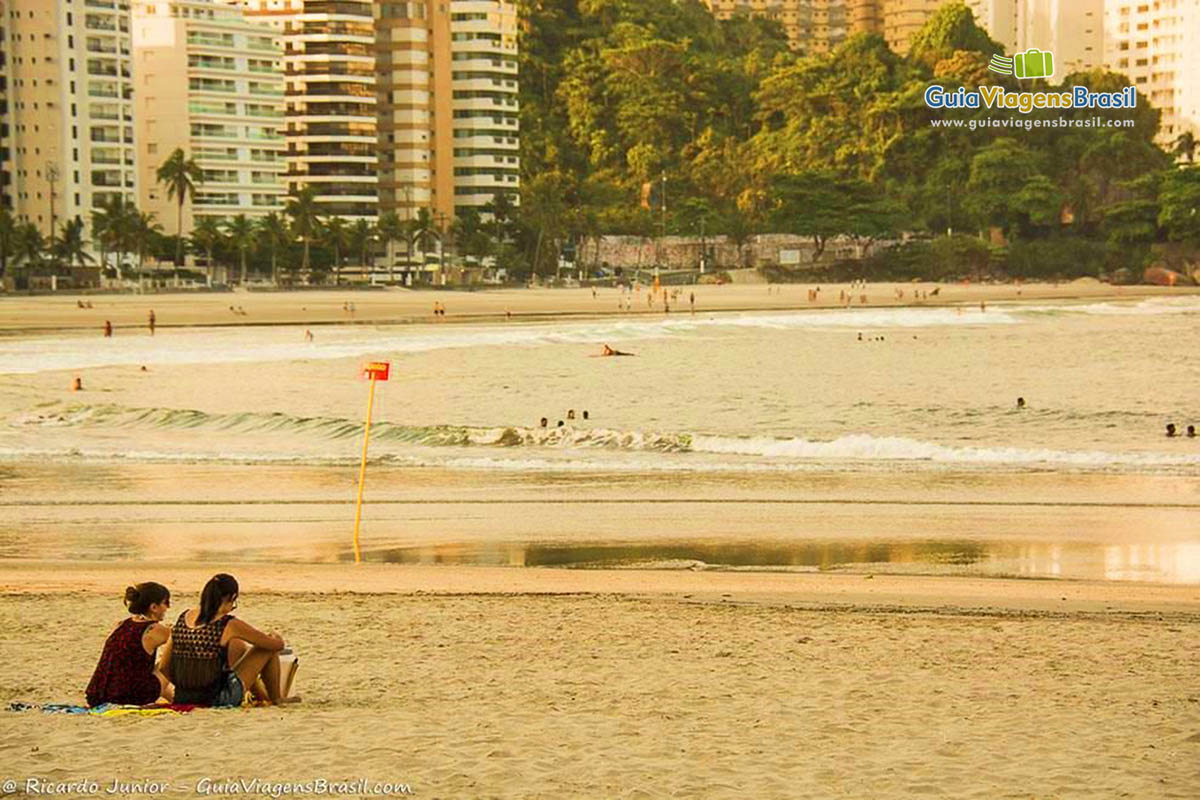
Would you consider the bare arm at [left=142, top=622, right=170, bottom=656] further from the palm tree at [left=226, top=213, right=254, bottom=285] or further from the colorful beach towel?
the palm tree at [left=226, top=213, right=254, bottom=285]

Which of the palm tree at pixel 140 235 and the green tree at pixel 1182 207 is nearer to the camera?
the palm tree at pixel 140 235

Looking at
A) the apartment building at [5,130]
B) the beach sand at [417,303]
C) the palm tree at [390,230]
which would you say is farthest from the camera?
the palm tree at [390,230]

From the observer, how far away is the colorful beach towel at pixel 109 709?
790cm

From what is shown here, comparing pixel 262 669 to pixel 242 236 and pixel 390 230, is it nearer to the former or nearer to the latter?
pixel 242 236

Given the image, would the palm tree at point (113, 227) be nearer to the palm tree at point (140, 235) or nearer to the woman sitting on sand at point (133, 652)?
the palm tree at point (140, 235)

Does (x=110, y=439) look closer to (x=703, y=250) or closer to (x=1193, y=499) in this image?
(x=1193, y=499)

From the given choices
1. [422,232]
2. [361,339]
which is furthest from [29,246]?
[361,339]

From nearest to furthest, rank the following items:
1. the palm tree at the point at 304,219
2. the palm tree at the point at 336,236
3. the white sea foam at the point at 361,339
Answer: the white sea foam at the point at 361,339 < the palm tree at the point at 304,219 < the palm tree at the point at 336,236

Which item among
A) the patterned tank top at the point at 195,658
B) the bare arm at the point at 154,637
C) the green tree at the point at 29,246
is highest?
the green tree at the point at 29,246

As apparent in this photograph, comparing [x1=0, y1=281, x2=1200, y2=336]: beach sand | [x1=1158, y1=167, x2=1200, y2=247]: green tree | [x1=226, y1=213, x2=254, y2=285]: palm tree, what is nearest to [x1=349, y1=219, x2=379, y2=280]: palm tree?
[x1=226, y1=213, x2=254, y2=285]: palm tree

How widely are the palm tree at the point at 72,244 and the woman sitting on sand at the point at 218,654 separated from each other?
109 meters

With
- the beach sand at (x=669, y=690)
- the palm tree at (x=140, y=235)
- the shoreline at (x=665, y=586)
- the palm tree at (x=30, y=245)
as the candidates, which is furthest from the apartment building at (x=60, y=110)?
the beach sand at (x=669, y=690)

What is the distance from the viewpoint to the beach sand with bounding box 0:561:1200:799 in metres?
6.95

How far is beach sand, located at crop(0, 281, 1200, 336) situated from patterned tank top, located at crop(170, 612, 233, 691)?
197 ft
